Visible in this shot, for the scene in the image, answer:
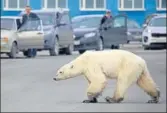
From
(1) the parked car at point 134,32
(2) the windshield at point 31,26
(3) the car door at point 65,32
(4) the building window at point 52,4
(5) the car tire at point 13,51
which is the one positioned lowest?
(1) the parked car at point 134,32

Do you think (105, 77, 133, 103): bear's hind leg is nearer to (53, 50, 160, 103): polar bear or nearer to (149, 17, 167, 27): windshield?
(53, 50, 160, 103): polar bear

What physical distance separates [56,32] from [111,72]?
17.5 metres

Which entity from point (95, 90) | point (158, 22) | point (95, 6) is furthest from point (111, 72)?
point (95, 6)

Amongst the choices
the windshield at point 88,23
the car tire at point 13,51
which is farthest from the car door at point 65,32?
the car tire at point 13,51

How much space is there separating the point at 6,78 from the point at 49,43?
34.6ft

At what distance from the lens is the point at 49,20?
3173cm

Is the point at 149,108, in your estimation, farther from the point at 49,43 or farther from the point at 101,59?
the point at 49,43

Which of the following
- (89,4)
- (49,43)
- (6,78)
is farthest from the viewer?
(89,4)

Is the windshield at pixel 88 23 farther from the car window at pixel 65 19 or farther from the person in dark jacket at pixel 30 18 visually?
the person in dark jacket at pixel 30 18

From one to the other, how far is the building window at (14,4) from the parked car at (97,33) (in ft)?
51.7

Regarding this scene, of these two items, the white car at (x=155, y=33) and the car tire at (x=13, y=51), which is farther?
the white car at (x=155, y=33)

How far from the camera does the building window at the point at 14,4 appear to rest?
50.6 metres

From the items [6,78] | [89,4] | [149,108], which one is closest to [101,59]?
[149,108]

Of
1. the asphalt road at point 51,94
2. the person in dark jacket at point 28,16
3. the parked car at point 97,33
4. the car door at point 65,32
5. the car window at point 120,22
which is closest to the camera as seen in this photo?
the asphalt road at point 51,94
